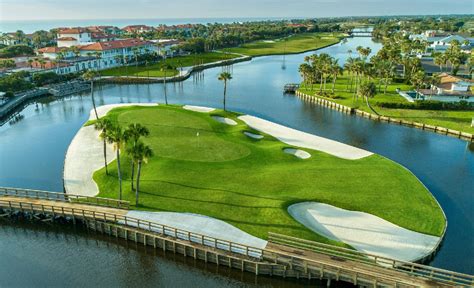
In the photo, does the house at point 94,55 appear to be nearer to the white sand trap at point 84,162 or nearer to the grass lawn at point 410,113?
the white sand trap at point 84,162

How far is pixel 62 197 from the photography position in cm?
4716

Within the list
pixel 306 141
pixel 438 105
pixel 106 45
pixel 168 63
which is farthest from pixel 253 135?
pixel 106 45

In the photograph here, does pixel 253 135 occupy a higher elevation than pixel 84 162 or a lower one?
higher

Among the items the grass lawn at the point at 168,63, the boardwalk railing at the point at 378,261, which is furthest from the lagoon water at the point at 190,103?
the grass lawn at the point at 168,63

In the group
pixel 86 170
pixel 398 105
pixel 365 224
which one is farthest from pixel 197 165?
pixel 398 105

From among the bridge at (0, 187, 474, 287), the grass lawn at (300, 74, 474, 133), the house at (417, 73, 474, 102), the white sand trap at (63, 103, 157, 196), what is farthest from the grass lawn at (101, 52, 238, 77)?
the bridge at (0, 187, 474, 287)

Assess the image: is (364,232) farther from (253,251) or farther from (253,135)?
(253,135)

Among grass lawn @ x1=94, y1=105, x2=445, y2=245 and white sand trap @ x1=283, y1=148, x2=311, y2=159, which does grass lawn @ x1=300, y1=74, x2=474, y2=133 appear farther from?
white sand trap @ x1=283, y1=148, x2=311, y2=159

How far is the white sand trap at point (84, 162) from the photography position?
1889 inches

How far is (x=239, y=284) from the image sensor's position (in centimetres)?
3378

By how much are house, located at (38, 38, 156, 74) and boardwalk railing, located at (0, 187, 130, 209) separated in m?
93.1

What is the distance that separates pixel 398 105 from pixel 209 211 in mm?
65059

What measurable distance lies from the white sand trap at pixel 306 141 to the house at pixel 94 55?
278 ft

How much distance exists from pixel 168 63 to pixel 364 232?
133 metres
